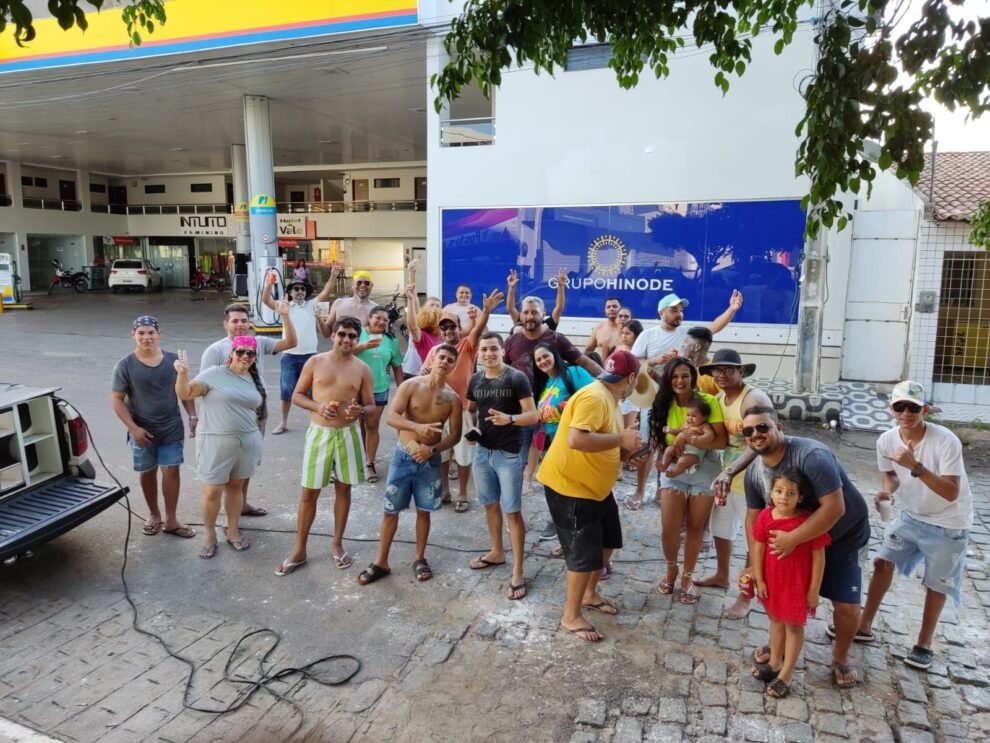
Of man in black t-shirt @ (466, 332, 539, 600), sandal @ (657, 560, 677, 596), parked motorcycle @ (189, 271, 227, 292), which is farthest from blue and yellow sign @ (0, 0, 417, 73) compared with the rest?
parked motorcycle @ (189, 271, 227, 292)

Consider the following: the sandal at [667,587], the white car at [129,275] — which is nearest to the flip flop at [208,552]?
the sandal at [667,587]

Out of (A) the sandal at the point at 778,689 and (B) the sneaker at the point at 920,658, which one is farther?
(B) the sneaker at the point at 920,658

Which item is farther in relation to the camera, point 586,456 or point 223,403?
point 223,403

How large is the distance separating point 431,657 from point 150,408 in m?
2.83

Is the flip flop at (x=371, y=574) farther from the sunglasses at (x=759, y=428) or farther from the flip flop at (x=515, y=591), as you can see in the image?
the sunglasses at (x=759, y=428)

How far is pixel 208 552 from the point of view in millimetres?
4996

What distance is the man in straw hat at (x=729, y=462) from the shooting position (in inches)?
155

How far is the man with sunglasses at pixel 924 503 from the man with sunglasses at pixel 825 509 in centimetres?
28

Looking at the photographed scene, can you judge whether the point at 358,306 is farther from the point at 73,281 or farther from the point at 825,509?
the point at 73,281

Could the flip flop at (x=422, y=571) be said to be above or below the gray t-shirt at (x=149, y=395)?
below

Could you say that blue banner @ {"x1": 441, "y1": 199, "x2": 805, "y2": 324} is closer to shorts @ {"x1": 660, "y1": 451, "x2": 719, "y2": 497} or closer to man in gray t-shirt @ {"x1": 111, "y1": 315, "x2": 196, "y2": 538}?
shorts @ {"x1": 660, "y1": 451, "x2": 719, "y2": 497}

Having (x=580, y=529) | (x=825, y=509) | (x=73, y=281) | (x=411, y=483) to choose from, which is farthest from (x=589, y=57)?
(x=73, y=281)

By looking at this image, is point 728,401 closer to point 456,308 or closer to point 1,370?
point 456,308

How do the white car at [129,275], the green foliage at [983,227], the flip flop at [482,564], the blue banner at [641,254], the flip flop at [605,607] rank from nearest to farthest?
the flip flop at [605,607] → the flip flop at [482,564] → the green foliage at [983,227] → the blue banner at [641,254] → the white car at [129,275]
